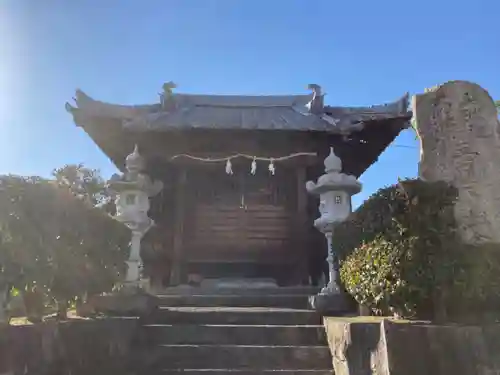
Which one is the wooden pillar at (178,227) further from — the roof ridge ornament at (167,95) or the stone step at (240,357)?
the stone step at (240,357)

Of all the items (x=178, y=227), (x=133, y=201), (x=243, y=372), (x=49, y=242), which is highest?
(x=133, y=201)

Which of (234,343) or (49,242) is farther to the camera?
(234,343)

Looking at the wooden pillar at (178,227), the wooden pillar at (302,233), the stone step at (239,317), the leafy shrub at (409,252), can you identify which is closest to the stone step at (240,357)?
the stone step at (239,317)

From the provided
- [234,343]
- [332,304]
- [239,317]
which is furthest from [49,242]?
[332,304]

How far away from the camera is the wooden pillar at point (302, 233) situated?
9.77 metres

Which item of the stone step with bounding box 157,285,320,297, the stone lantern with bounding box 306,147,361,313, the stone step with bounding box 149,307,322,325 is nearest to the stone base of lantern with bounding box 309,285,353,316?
the stone step with bounding box 149,307,322,325

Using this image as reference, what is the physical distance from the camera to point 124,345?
4844 mm

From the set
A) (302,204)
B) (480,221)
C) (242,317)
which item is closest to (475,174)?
(480,221)

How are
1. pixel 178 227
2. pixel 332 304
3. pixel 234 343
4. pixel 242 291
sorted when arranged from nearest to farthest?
pixel 234 343 < pixel 332 304 < pixel 242 291 < pixel 178 227

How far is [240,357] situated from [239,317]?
0.89 meters

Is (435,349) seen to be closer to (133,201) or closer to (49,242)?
(49,242)

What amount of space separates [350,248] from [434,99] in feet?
6.18

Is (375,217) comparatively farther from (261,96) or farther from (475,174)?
(261,96)

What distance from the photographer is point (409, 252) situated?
3.64 m
